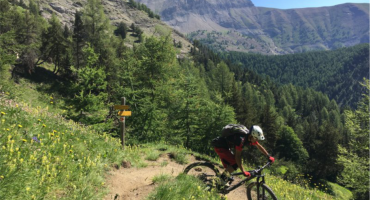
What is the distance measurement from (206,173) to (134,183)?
78.7 inches

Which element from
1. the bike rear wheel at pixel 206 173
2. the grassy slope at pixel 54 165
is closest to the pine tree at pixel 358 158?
the grassy slope at pixel 54 165

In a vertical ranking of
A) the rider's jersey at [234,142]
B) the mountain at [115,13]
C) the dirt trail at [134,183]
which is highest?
the rider's jersey at [234,142]

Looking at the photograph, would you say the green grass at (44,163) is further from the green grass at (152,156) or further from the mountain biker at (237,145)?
the mountain biker at (237,145)

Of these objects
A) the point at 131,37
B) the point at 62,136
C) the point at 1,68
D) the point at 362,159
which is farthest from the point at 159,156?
the point at 131,37

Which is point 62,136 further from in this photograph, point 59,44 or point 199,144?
point 59,44

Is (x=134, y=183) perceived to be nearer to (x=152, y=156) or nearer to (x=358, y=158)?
(x=152, y=156)

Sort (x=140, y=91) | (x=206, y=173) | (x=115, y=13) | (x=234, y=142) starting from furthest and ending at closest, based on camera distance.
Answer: (x=115, y=13)
(x=140, y=91)
(x=206, y=173)
(x=234, y=142)

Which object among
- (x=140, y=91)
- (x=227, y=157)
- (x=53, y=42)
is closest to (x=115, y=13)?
(x=53, y=42)

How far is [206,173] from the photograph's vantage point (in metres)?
5.89

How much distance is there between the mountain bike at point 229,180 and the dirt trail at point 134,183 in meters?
0.79

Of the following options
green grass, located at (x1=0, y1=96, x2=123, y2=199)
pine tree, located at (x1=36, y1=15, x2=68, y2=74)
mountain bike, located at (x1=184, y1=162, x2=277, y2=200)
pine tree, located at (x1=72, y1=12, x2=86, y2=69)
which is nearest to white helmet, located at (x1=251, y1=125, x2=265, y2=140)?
mountain bike, located at (x1=184, y1=162, x2=277, y2=200)

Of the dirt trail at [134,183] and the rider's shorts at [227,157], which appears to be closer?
the dirt trail at [134,183]

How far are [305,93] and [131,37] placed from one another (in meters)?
112

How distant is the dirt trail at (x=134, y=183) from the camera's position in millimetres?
4887
